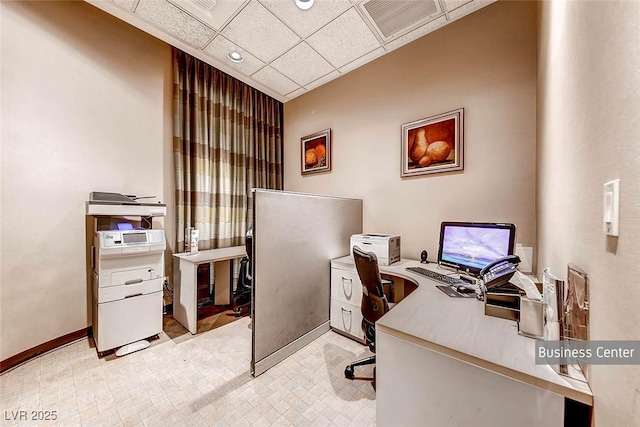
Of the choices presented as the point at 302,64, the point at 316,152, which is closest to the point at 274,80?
the point at 302,64

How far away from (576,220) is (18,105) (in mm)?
3627

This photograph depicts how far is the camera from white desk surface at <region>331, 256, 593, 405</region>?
0.75 m

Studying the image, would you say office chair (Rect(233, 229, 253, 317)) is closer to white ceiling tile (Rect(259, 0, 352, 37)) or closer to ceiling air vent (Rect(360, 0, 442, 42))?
white ceiling tile (Rect(259, 0, 352, 37))

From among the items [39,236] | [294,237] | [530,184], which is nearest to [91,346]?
[39,236]

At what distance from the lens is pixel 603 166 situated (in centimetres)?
64

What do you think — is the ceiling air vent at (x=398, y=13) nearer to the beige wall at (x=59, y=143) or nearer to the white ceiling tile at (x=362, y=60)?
the white ceiling tile at (x=362, y=60)

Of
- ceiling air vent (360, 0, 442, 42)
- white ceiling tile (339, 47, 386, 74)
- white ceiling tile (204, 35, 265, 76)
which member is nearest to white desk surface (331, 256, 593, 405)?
ceiling air vent (360, 0, 442, 42)

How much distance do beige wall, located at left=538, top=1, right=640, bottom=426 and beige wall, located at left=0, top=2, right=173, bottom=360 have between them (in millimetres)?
3386

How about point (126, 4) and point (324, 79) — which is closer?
point (126, 4)

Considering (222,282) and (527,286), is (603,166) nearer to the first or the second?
(527,286)

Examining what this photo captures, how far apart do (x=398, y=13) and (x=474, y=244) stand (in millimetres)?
2161

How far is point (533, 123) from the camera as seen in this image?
74.2 inches

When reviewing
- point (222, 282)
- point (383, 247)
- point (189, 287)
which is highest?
point (383, 247)

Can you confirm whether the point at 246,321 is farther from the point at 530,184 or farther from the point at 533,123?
the point at 533,123
